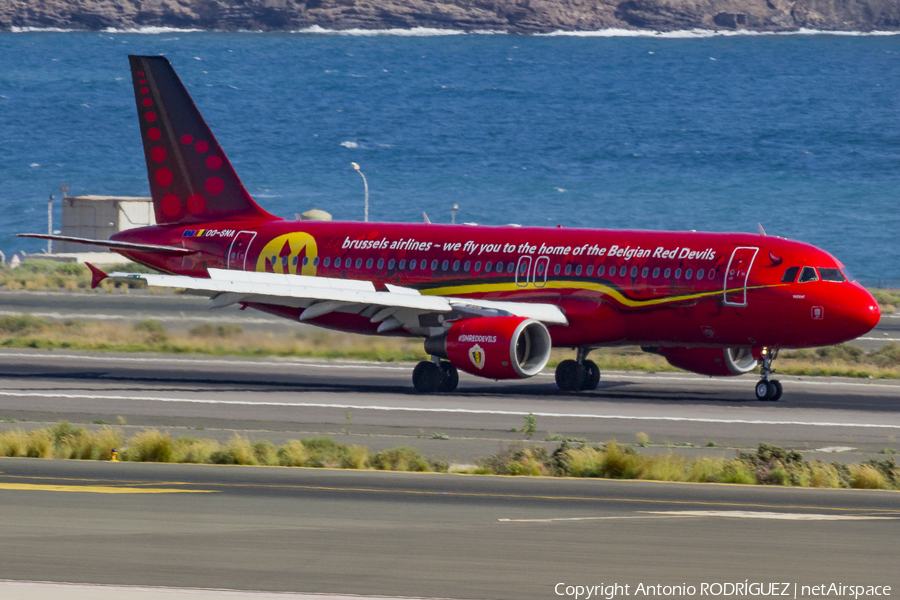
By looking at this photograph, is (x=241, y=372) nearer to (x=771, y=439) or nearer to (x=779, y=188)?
(x=771, y=439)

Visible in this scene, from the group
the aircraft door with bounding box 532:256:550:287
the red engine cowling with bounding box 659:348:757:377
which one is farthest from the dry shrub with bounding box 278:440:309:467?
the red engine cowling with bounding box 659:348:757:377

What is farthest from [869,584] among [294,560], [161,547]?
[161,547]

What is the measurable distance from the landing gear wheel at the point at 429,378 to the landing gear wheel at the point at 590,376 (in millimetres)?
3804

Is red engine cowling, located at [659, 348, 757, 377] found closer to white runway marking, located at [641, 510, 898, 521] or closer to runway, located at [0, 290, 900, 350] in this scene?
runway, located at [0, 290, 900, 350]

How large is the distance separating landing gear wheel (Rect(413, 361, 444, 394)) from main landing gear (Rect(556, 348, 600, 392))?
3.21 metres

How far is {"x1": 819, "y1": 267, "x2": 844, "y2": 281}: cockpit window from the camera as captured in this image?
3167 cm

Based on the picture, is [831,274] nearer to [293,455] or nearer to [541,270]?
[541,270]

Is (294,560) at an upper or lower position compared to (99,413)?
upper

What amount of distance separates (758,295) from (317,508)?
17.2 meters

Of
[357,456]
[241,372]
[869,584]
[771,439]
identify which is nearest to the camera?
[869,584]

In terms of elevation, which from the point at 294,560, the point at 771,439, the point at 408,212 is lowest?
the point at 408,212

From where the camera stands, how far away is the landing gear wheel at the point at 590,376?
35469 mm

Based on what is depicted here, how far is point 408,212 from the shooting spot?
154 meters

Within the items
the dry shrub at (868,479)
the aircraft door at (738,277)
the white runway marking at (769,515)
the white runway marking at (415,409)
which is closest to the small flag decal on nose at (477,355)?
the white runway marking at (415,409)
